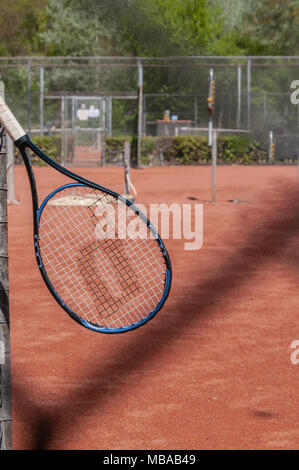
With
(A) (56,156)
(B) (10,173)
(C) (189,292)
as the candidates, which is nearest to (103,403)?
(C) (189,292)

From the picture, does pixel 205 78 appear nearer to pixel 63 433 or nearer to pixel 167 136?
pixel 63 433

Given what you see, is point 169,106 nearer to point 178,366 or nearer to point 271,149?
point 271,149

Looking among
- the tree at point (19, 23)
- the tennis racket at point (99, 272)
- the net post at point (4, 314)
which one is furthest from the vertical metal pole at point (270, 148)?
the net post at point (4, 314)

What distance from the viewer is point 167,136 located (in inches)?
962

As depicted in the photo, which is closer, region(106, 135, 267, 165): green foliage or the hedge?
the hedge

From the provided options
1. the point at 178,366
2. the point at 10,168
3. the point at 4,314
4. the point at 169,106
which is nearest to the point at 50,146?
the point at 169,106

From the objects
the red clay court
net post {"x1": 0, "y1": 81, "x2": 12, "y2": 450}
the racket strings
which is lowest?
the red clay court

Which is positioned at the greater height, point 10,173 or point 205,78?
point 205,78

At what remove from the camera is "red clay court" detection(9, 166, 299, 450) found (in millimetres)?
3744

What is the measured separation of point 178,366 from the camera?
4.73 m

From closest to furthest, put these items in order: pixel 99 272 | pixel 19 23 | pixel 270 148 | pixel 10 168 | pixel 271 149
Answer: pixel 99 272 → pixel 10 168 → pixel 271 149 → pixel 270 148 → pixel 19 23

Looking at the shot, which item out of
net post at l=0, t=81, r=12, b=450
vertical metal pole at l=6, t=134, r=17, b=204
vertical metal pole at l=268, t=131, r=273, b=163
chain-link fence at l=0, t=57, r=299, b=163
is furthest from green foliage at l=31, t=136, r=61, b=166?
net post at l=0, t=81, r=12, b=450

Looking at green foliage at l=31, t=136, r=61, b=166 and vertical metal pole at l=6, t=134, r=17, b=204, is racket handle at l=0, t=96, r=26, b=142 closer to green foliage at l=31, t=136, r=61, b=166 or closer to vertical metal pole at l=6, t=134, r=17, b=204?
vertical metal pole at l=6, t=134, r=17, b=204

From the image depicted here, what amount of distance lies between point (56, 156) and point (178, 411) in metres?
20.5
